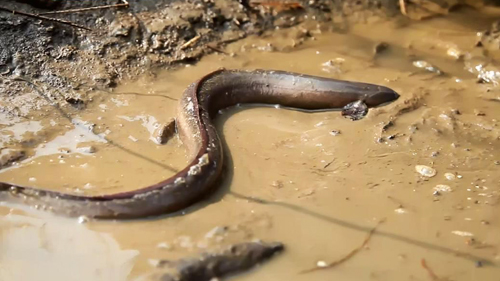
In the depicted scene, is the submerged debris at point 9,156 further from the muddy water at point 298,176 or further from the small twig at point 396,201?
the small twig at point 396,201

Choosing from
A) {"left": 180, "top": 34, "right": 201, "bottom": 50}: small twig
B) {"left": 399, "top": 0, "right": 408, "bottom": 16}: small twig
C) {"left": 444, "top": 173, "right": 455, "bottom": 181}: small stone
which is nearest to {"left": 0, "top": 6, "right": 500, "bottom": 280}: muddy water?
{"left": 444, "top": 173, "right": 455, "bottom": 181}: small stone

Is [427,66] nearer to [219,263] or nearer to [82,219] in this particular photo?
[219,263]

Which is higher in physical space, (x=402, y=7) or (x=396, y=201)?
(x=402, y=7)

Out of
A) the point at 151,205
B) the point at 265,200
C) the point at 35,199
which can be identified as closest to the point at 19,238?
the point at 35,199

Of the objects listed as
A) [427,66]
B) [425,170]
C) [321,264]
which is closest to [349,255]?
[321,264]

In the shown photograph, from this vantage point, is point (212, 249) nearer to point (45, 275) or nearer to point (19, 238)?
point (45, 275)

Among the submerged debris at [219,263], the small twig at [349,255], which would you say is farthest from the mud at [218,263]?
the small twig at [349,255]
